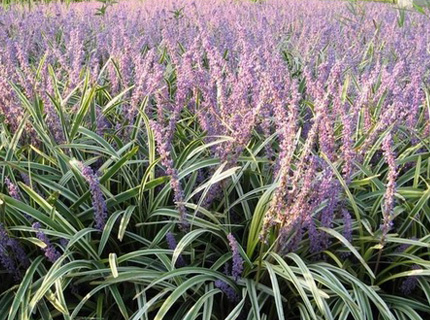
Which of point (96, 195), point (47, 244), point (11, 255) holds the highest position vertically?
point (96, 195)

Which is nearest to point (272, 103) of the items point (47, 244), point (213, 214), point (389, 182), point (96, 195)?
point (213, 214)

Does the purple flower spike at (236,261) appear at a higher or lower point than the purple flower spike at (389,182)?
lower

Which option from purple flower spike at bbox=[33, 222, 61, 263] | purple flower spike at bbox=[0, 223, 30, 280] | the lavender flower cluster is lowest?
purple flower spike at bbox=[0, 223, 30, 280]

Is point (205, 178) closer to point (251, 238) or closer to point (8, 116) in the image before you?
point (251, 238)

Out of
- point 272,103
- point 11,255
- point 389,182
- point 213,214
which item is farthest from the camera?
point 272,103

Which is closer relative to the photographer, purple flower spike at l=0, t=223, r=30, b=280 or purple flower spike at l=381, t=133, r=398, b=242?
purple flower spike at l=381, t=133, r=398, b=242

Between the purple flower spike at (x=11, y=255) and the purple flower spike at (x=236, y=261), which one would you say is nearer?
the purple flower spike at (x=236, y=261)

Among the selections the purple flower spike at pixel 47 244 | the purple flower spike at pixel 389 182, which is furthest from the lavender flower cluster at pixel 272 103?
the purple flower spike at pixel 47 244

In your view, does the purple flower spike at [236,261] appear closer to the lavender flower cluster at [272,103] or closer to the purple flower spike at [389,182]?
the lavender flower cluster at [272,103]

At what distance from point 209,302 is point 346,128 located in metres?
0.76

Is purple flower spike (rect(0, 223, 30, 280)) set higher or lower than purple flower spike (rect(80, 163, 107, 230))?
lower

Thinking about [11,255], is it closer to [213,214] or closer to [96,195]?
[96,195]

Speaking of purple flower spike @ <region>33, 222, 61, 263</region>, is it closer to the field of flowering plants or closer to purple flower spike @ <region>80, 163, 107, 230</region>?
the field of flowering plants

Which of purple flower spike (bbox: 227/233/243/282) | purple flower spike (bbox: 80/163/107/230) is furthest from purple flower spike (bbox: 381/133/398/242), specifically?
purple flower spike (bbox: 80/163/107/230)
